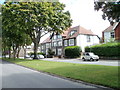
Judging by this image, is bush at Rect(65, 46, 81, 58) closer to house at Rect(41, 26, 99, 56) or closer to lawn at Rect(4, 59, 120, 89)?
house at Rect(41, 26, 99, 56)

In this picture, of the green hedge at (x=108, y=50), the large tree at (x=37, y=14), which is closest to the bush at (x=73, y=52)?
A: the green hedge at (x=108, y=50)

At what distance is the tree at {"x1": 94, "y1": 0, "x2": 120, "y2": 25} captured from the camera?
29.4 feet

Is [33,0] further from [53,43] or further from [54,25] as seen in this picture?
[53,43]

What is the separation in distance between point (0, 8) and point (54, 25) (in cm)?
969

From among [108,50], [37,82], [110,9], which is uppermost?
[110,9]

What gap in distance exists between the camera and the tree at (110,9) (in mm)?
8973

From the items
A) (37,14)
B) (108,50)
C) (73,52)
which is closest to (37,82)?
(37,14)

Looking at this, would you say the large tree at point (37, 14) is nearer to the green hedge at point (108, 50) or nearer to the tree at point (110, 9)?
the green hedge at point (108, 50)

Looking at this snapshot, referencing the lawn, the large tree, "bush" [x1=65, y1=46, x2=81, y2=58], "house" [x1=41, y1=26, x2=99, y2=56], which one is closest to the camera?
the lawn

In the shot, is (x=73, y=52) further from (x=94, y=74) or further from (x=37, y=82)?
(x=37, y=82)

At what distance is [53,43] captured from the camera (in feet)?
205

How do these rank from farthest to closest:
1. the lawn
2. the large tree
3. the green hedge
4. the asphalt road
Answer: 1. the green hedge
2. the large tree
3. the lawn
4. the asphalt road

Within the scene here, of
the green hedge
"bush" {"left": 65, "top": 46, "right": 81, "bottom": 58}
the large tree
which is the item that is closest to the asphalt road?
the large tree

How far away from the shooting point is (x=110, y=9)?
936 centimetres
